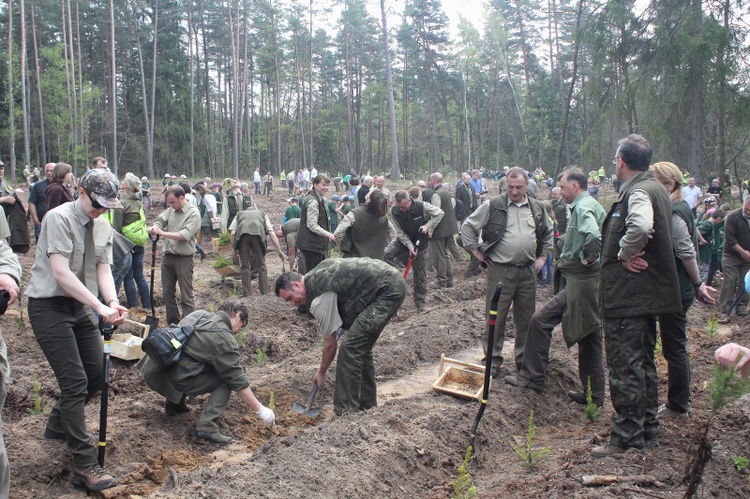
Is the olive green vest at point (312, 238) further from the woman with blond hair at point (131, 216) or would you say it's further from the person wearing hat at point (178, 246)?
the woman with blond hair at point (131, 216)

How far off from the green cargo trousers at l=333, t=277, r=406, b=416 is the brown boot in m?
1.79

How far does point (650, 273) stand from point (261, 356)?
4572mm

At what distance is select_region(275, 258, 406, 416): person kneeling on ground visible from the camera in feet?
15.5

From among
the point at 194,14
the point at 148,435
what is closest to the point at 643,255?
the point at 148,435

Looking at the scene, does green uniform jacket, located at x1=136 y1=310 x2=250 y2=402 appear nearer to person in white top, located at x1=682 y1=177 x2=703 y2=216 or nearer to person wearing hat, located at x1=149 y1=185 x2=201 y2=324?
person wearing hat, located at x1=149 y1=185 x2=201 y2=324

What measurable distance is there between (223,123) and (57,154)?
1800 centimetres

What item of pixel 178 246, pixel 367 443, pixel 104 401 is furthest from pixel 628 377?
pixel 178 246

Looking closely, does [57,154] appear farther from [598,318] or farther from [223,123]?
[598,318]

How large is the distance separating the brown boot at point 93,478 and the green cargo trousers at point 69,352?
4cm

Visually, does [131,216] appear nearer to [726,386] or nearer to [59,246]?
[59,246]

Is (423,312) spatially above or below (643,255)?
below

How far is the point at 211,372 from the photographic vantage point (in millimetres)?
4879

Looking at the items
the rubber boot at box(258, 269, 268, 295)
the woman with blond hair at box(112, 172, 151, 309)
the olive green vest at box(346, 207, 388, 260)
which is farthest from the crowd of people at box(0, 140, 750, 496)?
the rubber boot at box(258, 269, 268, 295)

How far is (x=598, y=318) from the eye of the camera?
5.23 m
